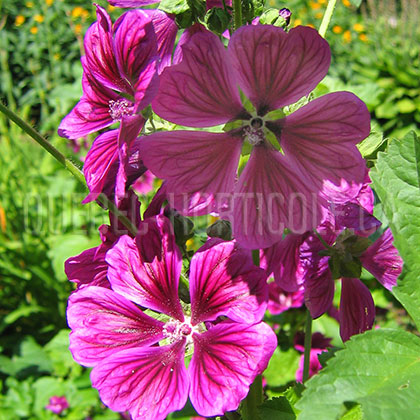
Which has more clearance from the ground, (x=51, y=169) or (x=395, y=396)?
(x=395, y=396)

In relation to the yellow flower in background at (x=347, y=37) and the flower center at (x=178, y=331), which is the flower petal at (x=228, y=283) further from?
the yellow flower in background at (x=347, y=37)

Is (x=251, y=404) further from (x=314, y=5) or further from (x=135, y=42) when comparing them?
(x=314, y=5)

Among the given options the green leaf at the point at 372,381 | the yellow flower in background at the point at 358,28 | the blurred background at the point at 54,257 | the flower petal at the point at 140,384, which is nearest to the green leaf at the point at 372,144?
the blurred background at the point at 54,257

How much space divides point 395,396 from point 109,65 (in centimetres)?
42

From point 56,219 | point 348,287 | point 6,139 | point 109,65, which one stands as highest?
point 109,65

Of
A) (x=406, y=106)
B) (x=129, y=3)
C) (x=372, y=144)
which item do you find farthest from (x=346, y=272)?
(x=406, y=106)

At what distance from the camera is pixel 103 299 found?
1.84 feet

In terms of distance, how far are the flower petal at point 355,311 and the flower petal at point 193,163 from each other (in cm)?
23

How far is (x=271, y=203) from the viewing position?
543mm

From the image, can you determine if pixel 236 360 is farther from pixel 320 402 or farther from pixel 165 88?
pixel 165 88

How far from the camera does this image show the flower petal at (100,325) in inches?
21.4

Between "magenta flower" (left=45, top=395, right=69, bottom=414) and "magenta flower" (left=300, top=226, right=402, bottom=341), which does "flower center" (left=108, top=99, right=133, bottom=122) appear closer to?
"magenta flower" (left=300, top=226, right=402, bottom=341)

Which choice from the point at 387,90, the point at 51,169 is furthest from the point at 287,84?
the point at 387,90

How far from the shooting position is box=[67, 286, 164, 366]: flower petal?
54cm
